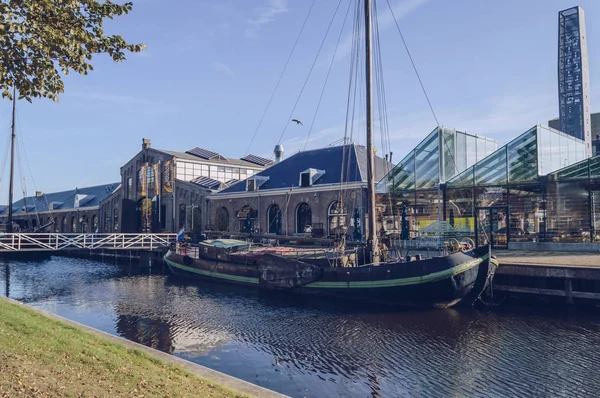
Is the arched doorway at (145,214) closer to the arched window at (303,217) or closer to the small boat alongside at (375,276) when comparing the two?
the arched window at (303,217)

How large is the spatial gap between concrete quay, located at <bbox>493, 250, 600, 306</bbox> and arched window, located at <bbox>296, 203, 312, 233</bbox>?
21.0m

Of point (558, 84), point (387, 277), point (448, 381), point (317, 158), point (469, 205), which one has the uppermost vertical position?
point (558, 84)

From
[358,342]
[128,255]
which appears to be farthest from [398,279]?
[128,255]

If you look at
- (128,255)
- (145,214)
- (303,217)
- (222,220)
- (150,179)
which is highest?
(150,179)

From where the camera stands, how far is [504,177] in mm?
28594

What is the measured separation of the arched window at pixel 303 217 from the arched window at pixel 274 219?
6.80ft

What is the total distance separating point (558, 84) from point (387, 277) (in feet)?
170

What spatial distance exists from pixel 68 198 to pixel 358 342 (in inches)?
3119

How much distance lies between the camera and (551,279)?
65.8 ft

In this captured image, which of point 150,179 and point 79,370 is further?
point 150,179

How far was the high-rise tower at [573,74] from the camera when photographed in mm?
55312

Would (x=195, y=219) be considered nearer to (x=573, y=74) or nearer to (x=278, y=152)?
(x=278, y=152)

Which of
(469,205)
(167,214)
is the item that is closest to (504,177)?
(469,205)

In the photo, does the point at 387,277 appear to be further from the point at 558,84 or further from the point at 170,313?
the point at 558,84
